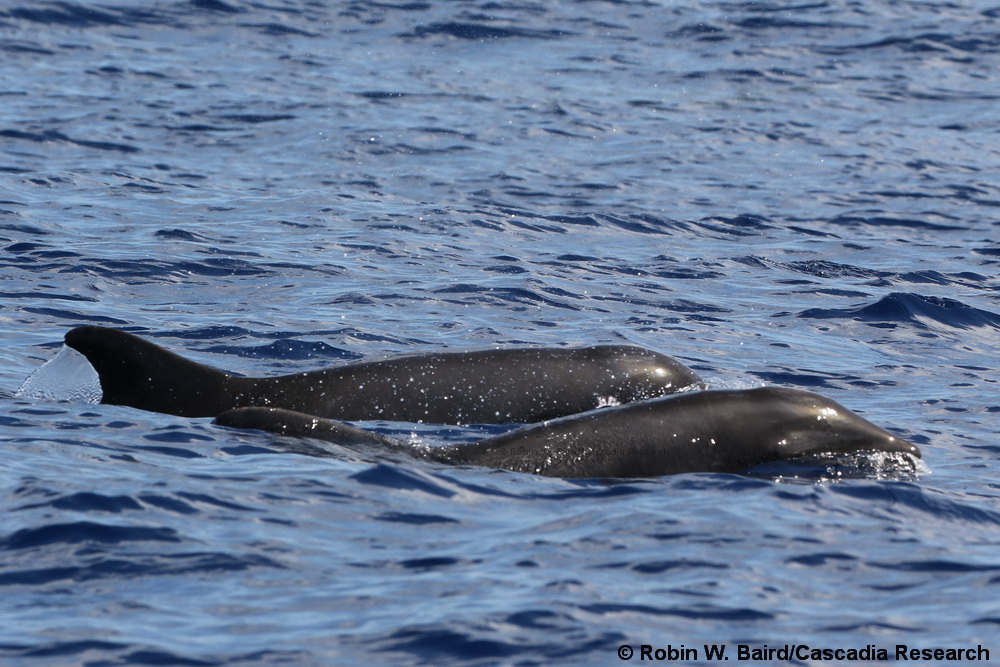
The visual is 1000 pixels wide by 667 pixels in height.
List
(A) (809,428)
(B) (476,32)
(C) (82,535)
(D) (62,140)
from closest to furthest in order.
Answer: (C) (82,535) → (A) (809,428) → (D) (62,140) → (B) (476,32)

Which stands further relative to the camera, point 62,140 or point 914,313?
point 62,140

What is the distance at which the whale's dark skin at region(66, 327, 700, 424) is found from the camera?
1175 cm

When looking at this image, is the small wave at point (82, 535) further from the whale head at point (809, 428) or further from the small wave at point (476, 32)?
the small wave at point (476, 32)

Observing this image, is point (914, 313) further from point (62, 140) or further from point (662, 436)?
point (62, 140)

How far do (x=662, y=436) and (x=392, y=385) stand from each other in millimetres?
2512

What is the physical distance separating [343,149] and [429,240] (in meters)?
→ 6.10

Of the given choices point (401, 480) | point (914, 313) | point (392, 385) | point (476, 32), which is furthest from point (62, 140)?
point (401, 480)

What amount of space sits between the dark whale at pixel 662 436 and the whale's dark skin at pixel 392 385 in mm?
978

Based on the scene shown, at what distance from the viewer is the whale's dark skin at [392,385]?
38.5ft

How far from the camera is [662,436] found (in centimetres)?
1032

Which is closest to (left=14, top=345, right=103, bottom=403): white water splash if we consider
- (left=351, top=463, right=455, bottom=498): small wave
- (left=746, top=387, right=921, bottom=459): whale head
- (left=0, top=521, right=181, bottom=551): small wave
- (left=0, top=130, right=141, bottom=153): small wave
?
(left=351, top=463, right=455, bottom=498): small wave

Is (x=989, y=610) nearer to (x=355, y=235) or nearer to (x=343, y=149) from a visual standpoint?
(x=355, y=235)

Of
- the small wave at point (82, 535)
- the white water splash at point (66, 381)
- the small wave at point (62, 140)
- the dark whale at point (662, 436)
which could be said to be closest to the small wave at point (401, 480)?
the dark whale at point (662, 436)

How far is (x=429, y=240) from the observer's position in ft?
66.9
